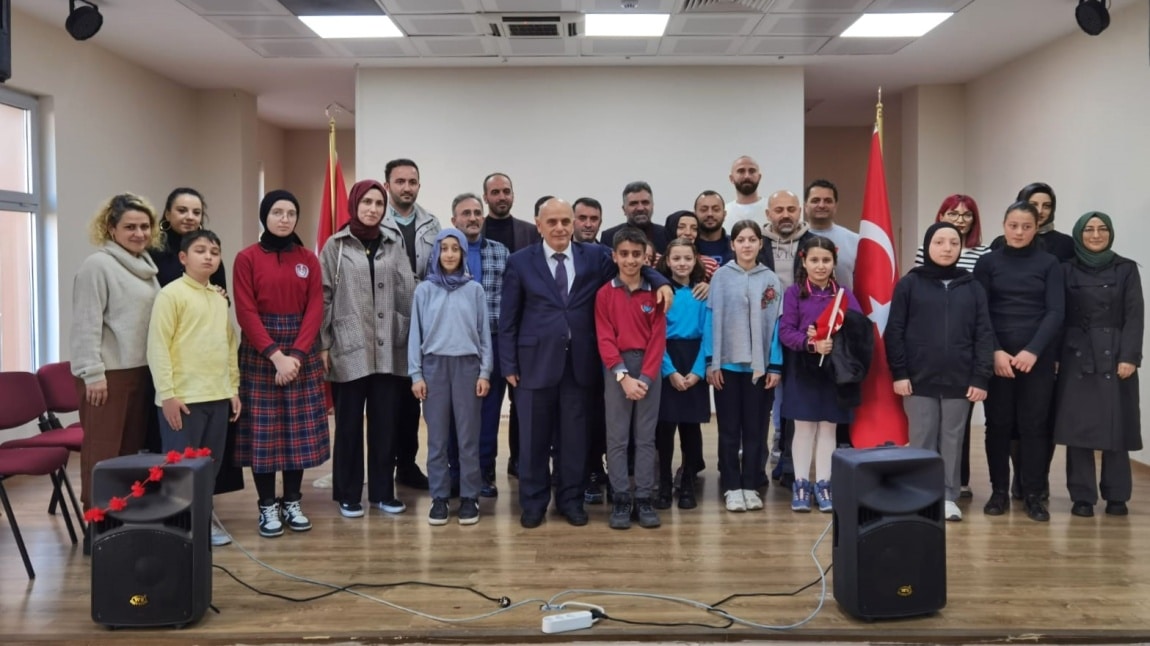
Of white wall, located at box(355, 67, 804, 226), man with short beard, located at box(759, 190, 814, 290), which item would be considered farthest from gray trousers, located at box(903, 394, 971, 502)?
white wall, located at box(355, 67, 804, 226)

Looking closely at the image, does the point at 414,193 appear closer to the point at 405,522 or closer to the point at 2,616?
the point at 405,522

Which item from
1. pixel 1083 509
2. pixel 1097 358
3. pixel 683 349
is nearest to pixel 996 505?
pixel 1083 509

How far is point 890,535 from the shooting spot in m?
2.94

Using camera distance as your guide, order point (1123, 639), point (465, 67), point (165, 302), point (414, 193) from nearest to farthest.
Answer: point (1123, 639) < point (165, 302) < point (414, 193) < point (465, 67)

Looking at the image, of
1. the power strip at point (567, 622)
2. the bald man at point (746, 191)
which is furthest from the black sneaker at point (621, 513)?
the bald man at point (746, 191)

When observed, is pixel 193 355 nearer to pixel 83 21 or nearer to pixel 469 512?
pixel 469 512

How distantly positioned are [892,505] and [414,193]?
294cm

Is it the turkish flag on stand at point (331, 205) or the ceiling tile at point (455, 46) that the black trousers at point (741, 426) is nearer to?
the turkish flag on stand at point (331, 205)

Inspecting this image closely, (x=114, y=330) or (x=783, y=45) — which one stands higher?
(x=783, y=45)

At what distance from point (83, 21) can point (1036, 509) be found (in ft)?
20.9

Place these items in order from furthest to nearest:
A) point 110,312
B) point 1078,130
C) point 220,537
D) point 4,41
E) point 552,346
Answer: point 1078,130, point 552,346, point 220,537, point 110,312, point 4,41

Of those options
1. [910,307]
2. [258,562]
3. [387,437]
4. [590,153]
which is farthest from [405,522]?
[590,153]

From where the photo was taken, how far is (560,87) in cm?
786

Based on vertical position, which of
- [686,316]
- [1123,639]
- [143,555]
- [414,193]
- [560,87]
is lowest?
[1123,639]
